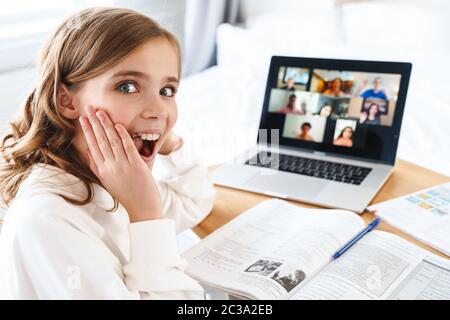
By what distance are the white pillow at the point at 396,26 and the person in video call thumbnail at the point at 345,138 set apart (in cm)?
82

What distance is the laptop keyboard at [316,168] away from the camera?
1.07 metres

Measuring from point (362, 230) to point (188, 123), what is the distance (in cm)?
85

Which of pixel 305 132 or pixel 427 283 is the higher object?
pixel 305 132

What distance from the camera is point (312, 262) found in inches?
29.5

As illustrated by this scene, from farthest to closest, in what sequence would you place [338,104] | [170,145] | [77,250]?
[338,104]
[170,145]
[77,250]

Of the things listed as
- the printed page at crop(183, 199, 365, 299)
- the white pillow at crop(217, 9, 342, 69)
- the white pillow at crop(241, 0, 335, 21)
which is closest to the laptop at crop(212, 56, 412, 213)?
the printed page at crop(183, 199, 365, 299)

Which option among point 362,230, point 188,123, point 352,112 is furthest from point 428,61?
point 362,230

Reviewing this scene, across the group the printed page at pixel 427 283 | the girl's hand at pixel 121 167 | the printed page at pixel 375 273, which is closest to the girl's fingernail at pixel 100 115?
the girl's hand at pixel 121 167

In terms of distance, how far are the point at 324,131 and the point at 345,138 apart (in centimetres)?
5

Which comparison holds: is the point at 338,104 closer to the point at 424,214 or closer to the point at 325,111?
the point at 325,111

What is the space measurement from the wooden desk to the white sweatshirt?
7.9 inches

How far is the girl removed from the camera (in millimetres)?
617

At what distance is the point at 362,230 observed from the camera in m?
0.83

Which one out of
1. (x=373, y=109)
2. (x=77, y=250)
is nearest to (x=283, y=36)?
(x=373, y=109)
